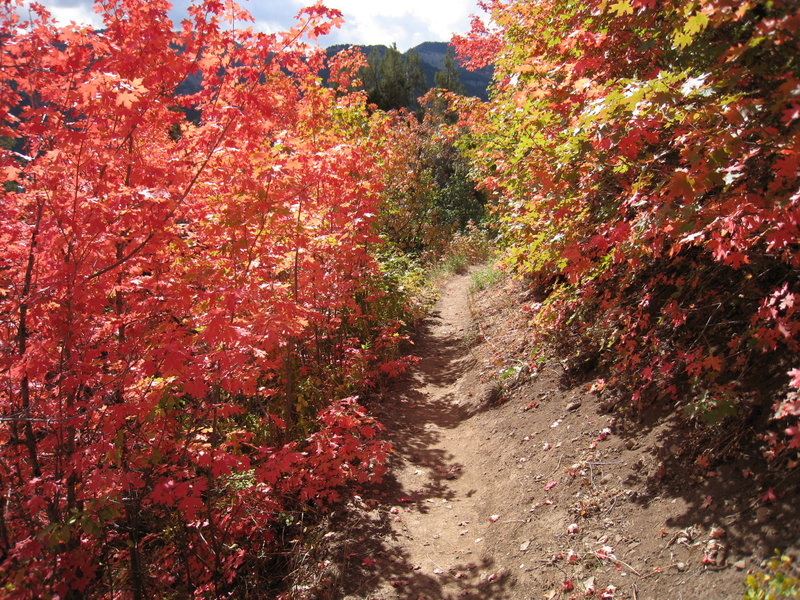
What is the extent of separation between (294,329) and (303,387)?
2.43 metres

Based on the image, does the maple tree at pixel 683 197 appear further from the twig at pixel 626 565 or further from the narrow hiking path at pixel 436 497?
Result: the narrow hiking path at pixel 436 497

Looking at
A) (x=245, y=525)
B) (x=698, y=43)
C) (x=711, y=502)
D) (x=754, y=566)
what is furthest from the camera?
(x=245, y=525)

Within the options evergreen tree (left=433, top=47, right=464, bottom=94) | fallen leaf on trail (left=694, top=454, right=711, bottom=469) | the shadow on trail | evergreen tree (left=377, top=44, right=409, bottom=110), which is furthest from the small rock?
evergreen tree (left=433, top=47, right=464, bottom=94)

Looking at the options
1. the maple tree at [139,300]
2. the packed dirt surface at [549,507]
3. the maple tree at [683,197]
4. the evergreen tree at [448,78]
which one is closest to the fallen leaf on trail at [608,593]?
the packed dirt surface at [549,507]

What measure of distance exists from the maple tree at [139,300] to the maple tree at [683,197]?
7.82 feet

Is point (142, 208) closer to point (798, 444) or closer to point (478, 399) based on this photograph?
point (798, 444)

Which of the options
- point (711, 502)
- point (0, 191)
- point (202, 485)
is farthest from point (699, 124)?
point (0, 191)

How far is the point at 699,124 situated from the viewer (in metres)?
3.13

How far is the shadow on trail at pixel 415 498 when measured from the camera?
151 inches

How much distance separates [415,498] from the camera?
5.12 m

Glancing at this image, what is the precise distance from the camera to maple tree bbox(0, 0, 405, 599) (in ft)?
10.6

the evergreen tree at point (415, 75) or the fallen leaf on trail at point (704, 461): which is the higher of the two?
the evergreen tree at point (415, 75)

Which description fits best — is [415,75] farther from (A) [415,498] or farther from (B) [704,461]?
(B) [704,461]

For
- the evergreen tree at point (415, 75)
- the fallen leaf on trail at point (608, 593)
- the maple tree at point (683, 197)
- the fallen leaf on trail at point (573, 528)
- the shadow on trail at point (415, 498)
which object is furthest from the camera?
the evergreen tree at point (415, 75)
